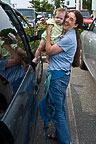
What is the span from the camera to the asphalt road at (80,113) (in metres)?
3.13

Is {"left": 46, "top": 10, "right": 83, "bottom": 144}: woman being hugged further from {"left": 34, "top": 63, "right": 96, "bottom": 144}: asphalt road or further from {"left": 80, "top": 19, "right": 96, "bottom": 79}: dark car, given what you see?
{"left": 80, "top": 19, "right": 96, "bottom": 79}: dark car

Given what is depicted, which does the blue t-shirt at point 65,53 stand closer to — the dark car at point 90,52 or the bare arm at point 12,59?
the bare arm at point 12,59

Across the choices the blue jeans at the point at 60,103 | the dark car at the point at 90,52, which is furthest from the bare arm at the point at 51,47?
the dark car at the point at 90,52

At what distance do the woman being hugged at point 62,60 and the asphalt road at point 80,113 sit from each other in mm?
566

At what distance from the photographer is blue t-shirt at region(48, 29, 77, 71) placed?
2448mm

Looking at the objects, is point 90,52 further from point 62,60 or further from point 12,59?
point 12,59

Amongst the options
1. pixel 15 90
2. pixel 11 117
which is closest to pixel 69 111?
pixel 15 90

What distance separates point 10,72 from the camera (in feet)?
6.22

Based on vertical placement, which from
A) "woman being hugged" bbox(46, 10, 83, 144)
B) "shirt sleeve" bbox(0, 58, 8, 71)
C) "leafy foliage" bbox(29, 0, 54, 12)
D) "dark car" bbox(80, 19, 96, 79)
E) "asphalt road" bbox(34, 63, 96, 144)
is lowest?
"leafy foliage" bbox(29, 0, 54, 12)

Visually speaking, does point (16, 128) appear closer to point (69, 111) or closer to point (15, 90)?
point (15, 90)

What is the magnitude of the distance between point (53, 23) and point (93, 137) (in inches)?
65.5

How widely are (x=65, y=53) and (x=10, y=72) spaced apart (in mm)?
822

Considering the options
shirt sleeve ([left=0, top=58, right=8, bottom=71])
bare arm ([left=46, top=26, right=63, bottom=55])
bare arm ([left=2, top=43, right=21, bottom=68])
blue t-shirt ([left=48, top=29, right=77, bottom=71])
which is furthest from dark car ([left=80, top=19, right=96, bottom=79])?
shirt sleeve ([left=0, top=58, right=8, bottom=71])

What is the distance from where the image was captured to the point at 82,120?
11.8 feet
